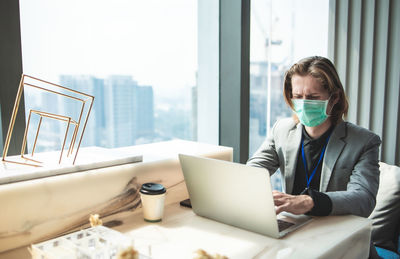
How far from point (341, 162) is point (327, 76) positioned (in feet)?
1.24

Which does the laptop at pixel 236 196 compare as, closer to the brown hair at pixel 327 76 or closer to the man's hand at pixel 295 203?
the man's hand at pixel 295 203

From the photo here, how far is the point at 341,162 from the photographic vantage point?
1530 millimetres

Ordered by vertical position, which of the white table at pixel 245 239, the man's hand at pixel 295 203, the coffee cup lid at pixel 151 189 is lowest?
the white table at pixel 245 239

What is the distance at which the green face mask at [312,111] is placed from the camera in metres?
1.56

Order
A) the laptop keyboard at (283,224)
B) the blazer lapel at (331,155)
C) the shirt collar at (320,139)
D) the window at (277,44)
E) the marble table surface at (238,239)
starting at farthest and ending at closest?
the window at (277,44)
the shirt collar at (320,139)
the blazer lapel at (331,155)
the laptop keyboard at (283,224)
the marble table surface at (238,239)

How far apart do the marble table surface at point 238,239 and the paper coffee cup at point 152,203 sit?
1.0 inches

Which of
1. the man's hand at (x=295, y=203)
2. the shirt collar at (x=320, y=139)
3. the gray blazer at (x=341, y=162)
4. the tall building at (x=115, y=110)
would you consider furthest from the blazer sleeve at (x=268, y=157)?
the tall building at (x=115, y=110)

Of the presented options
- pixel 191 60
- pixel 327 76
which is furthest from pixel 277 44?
pixel 327 76

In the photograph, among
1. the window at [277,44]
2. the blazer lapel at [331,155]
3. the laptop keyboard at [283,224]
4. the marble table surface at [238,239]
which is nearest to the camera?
the marble table surface at [238,239]

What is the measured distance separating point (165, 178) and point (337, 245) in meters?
0.64

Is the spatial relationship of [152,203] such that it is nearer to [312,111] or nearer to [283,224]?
[283,224]

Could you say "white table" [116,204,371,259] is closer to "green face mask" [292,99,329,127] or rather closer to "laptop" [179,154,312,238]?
"laptop" [179,154,312,238]

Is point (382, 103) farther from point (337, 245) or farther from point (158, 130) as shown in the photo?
point (337, 245)

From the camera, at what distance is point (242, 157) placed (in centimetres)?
208
